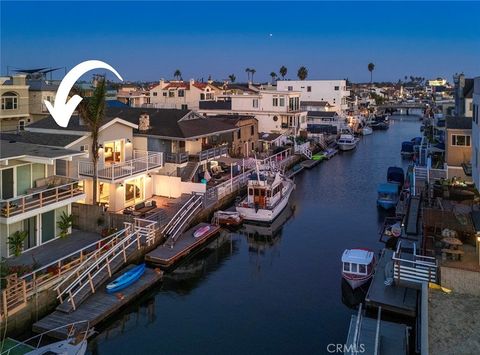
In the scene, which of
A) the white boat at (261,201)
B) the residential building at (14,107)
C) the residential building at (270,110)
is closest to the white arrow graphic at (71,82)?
the white boat at (261,201)

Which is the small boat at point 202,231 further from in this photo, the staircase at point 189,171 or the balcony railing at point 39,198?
the balcony railing at point 39,198

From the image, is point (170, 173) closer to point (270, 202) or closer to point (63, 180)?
point (270, 202)

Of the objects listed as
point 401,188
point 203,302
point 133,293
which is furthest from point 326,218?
point 133,293

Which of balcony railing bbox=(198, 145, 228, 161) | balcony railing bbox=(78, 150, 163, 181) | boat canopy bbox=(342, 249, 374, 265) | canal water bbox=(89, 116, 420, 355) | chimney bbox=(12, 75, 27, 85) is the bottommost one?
canal water bbox=(89, 116, 420, 355)

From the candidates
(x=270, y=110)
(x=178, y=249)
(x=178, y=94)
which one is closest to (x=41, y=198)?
(x=178, y=249)

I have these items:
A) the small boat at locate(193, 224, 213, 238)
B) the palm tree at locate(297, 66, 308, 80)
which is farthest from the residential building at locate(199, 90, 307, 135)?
the palm tree at locate(297, 66, 308, 80)
